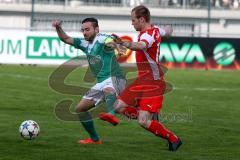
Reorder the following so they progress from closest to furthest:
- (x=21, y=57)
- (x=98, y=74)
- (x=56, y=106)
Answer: (x=98, y=74)
(x=56, y=106)
(x=21, y=57)

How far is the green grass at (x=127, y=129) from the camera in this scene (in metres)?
11.6

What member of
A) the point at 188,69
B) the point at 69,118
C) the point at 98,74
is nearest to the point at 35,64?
the point at 188,69

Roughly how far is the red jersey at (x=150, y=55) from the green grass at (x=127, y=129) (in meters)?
1.23

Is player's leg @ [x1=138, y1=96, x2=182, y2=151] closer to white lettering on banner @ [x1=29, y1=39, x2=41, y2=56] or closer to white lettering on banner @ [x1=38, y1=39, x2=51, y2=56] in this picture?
white lettering on banner @ [x1=29, y1=39, x2=41, y2=56]

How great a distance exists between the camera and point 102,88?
12.9 meters

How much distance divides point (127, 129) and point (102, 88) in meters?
2.31

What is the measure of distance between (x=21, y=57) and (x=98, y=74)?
23366 millimetres

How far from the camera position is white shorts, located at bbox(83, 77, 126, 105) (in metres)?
12.8

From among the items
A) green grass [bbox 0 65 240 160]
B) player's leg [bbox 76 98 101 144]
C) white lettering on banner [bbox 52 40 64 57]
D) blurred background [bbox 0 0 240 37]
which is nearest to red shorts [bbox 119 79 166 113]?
player's leg [bbox 76 98 101 144]

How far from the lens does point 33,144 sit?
12.4 meters

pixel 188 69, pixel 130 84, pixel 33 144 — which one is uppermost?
pixel 130 84

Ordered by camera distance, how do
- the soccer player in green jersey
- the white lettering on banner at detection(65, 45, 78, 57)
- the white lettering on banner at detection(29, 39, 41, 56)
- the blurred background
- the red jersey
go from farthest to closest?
the blurred background → the white lettering on banner at detection(65, 45, 78, 57) → the white lettering on banner at detection(29, 39, 41, 56) → the soccer player in green jersey → the red jersey

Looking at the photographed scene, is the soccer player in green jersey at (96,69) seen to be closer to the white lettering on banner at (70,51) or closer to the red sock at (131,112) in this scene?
the red sock at (131,112)

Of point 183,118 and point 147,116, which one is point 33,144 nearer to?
point 147,116
